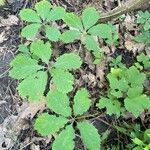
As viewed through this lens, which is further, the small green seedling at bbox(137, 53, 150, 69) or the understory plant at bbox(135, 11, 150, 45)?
the understory plant at bbox(135, 11, 150, 45)

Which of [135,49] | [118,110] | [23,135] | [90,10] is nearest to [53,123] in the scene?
[23,135]

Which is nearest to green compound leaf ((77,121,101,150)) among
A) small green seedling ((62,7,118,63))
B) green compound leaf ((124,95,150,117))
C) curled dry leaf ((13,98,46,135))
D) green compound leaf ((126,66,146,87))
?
green compound leaf ((124,95,150,117))

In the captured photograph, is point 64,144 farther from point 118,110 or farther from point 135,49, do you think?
point 135,49

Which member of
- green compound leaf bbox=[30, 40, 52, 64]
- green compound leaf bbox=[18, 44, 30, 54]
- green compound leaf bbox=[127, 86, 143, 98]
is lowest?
green compound leaf bbox=[127, 86, 143, 98]

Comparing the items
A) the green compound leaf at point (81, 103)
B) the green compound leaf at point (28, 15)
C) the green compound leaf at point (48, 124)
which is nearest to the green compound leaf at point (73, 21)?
the green compound leaf at point (28, 15)

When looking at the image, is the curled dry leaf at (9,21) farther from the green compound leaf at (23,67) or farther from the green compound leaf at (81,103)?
the green compound leaf at (81,103)

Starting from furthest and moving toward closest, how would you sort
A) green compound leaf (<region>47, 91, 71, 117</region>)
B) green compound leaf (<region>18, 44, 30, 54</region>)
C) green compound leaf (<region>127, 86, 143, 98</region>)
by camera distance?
green compound leaf (<region>18, 44, 30, 54</region>) → green compound leaf (<region>127, 86, 143, 98</region>) → green compound leaf (<region>47, 91, 71, 117</region>)

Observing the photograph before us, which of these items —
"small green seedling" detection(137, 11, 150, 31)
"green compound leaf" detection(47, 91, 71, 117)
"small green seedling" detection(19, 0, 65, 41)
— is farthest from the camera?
"small green seedling" detection(137, 11, 150, 31)

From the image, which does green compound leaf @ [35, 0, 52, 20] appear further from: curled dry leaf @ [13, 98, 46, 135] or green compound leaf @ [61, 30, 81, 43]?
curled dry leaf @ [13, 98, 46, 135]

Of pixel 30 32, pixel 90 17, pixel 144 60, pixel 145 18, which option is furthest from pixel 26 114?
pixel 145 18
